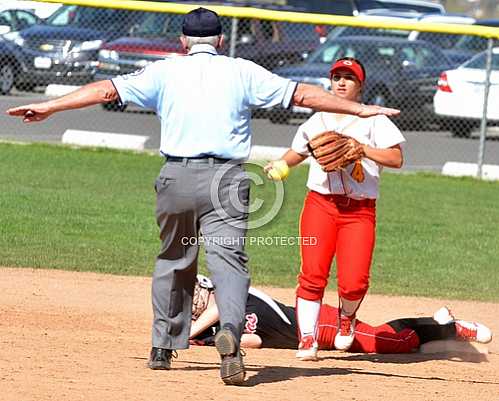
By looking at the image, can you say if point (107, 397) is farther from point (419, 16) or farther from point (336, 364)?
point (419, 16)

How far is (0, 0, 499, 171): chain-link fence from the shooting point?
16906 millimetres

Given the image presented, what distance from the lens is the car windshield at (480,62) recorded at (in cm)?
1848

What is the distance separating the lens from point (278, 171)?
660 cm

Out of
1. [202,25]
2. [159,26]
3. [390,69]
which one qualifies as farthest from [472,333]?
[159,26]

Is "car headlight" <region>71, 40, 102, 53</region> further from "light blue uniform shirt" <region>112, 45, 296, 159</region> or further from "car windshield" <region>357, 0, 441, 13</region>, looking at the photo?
"car windshield" <region>357, 0, 441, 13</region>

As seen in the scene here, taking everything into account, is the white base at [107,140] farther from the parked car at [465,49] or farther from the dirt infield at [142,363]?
the dirt infield at [142,363]

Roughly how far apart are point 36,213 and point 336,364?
554cm

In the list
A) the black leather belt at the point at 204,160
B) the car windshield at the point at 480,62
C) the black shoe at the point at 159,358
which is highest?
the car windshield at the point at 480,62

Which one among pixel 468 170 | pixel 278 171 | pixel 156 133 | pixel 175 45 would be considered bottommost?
pixel 468 170

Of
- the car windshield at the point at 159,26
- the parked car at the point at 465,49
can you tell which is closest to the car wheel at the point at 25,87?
the car windshield at the point at 159,26

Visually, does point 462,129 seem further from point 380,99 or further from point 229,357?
point 229,357

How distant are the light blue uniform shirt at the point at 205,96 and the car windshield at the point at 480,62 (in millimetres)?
12860

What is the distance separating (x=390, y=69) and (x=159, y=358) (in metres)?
13.7

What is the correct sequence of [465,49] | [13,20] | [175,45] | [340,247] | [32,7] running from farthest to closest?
[465,49], [175,45], [32,7], [13,20], [340,247]
